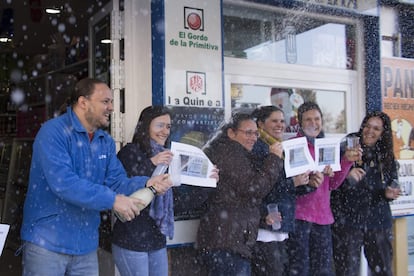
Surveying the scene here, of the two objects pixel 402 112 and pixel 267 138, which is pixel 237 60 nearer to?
pixel 267 138

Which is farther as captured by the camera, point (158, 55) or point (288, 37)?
point (288, 37)

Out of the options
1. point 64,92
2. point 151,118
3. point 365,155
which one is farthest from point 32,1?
point 365,155

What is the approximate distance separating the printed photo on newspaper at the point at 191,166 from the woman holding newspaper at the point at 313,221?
1056 mm

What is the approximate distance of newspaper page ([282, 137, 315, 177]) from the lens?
13.3 ft

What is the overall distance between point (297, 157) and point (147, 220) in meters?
1.40

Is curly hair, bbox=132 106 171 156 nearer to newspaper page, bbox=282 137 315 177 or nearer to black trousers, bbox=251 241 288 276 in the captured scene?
newspaper page, bbox=282 137 315 177

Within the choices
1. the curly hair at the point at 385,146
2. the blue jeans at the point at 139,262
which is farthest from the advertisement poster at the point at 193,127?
the curly hair at the point at 385,146

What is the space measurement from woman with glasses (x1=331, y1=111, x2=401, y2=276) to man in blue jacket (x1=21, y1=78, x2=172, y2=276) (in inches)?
84.6

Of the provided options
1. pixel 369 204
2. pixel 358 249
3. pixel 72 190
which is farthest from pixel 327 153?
pixel 72 190

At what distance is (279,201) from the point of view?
160 inches

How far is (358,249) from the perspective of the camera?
463 centimetres

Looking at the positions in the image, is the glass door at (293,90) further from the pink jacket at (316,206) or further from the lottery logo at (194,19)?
the pink jacket at (316,206)

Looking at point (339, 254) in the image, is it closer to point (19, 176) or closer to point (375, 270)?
point (375, 270)

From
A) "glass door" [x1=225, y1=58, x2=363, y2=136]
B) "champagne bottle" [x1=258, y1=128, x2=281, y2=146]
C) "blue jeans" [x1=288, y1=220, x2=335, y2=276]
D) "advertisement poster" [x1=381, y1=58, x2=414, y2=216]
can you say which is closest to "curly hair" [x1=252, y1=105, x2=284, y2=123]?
"champagne bottle" [x1=258, y1=128, x2=281, y2=146]
